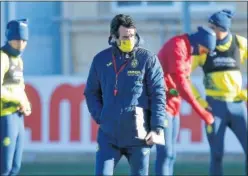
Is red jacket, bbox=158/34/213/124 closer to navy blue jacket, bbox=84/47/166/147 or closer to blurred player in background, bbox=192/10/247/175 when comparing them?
blurred player in background, bbox=192/10/247/175

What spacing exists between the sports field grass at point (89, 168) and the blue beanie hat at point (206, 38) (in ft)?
10.2

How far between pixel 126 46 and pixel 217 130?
2864 mm

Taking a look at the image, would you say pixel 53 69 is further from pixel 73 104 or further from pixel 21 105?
pixel 21 105

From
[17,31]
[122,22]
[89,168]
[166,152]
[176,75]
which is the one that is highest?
[122,22]

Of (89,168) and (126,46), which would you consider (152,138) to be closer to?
(126,46)

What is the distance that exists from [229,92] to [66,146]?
150 inches

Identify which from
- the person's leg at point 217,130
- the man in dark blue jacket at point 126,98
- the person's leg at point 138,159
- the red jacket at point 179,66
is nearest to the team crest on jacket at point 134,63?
the man in dark blue jacket at point 126,98

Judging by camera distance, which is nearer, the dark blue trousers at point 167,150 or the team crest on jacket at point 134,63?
the team crest on jacket at point 134,63

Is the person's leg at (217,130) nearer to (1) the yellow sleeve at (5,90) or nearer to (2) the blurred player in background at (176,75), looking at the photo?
(2) the blurred player in background at (176,75)

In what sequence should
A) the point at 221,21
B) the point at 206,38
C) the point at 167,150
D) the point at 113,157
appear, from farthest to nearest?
the point at 221,21 → the point at 167,150 → the point at 206,38 → the point at 113,157

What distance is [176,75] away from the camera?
1055 centimetres

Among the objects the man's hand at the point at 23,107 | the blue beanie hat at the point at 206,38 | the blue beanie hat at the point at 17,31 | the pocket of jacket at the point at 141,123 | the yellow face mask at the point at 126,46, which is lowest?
the man's hand at the point at 23,107

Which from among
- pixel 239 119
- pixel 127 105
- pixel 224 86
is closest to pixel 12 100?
pixel 127 105

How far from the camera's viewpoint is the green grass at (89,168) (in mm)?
13633
